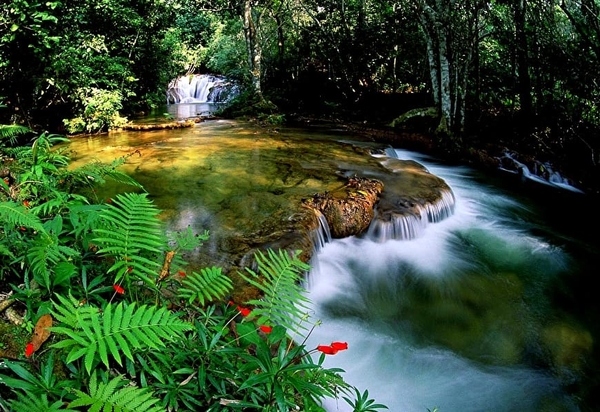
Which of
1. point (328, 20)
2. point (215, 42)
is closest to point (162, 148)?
point (328, 20)

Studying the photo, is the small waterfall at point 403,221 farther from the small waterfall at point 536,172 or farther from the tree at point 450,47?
the tree at point 450,47

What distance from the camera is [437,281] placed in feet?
17.4

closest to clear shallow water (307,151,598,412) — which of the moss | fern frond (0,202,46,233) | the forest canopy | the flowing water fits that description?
the flowing water

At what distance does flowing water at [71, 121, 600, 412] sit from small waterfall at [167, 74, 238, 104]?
63.8ft

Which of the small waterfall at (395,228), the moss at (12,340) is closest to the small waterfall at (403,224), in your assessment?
the small waterfall at (395,228)

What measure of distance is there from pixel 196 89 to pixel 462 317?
2789 cm

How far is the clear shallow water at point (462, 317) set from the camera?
3.67 meters

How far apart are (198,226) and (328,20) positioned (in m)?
14.2

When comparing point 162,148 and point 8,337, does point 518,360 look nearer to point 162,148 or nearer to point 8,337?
point 8,337

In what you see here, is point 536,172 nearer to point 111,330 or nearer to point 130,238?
point 130,238

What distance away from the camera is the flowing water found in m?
3.74

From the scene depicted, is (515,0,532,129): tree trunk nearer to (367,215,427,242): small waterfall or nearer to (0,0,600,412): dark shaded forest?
(0,0,600,412): dark shaded forest

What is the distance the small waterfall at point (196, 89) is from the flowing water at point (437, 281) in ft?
63.8

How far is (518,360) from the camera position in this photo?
4.01 meters
